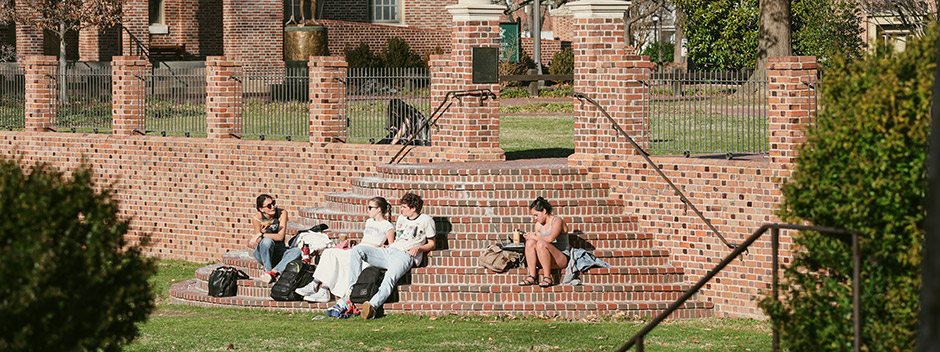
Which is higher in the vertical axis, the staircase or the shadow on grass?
the shadow on grass

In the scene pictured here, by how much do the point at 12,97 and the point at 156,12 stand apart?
15.5 m

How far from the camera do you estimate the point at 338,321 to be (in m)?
13.0

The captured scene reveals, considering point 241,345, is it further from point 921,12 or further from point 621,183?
point 921,12

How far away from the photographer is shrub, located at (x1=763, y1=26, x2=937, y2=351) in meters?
7.30

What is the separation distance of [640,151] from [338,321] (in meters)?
3.70

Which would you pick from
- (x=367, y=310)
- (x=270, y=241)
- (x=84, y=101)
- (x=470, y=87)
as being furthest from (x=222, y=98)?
(x=367, y=310)

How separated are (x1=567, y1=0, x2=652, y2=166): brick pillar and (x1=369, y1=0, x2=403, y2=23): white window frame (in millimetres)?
25112

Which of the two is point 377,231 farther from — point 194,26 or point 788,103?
point 194,26

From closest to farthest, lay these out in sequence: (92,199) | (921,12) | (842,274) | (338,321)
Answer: (92,199) → (842,274) → (338,321) → (921,12)

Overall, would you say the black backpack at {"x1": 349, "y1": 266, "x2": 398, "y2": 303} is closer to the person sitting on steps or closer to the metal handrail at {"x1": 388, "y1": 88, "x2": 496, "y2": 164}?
the person sitting on steps

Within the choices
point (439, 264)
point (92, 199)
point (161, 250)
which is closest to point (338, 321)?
point (439, 264)

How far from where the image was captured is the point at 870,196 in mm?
7355

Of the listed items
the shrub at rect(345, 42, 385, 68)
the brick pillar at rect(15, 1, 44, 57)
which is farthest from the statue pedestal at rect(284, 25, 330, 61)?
the brick pillar at rect(15, 1, 44, 57)

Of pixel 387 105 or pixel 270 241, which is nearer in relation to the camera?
pixel 270 241
